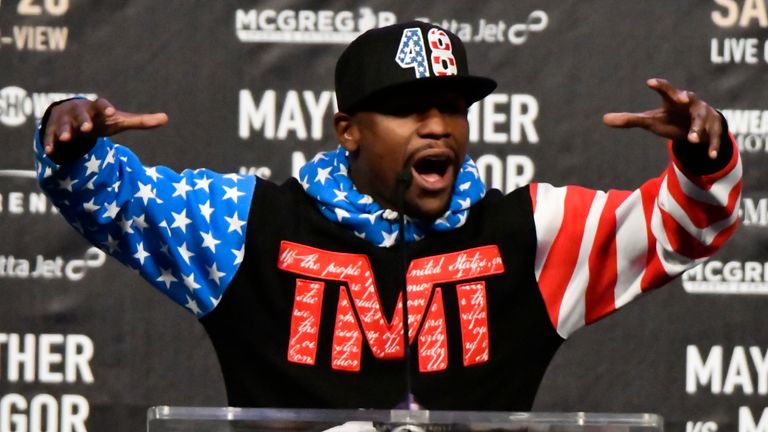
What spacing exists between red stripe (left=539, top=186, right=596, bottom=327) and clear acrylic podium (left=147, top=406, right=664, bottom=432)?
0.80 meters

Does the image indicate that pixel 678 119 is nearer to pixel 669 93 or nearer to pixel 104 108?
pixel 669 93

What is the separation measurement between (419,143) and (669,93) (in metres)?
0.44

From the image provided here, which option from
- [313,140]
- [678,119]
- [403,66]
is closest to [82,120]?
[403,66]

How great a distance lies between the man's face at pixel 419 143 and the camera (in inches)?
83.4

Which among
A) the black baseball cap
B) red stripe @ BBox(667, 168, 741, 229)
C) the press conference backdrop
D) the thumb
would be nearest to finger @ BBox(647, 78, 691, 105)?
red stripe @ BBox(667, 168, 741, 229)

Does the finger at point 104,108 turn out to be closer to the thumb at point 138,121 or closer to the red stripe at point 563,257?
the thumb at point 138,121

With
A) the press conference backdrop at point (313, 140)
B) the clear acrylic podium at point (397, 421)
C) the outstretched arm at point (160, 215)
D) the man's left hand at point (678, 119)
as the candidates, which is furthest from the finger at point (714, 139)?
the press conference backdrop at point (313, 140)

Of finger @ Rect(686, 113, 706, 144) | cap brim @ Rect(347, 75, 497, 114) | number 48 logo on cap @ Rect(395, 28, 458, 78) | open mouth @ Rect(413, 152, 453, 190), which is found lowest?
open mouth @ Rect(413, 152, 453, 190)

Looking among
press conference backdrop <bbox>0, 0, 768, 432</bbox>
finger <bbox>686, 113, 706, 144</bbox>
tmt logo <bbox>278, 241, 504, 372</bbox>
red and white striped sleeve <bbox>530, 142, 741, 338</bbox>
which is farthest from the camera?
press conference backdrop <bbox>0, 0, 768, 432</bbox>

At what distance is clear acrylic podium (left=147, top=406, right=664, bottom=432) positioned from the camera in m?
1.43

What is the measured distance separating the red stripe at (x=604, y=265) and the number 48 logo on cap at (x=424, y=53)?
33cm

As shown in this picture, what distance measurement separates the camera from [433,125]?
212cm

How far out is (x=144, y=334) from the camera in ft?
9.95

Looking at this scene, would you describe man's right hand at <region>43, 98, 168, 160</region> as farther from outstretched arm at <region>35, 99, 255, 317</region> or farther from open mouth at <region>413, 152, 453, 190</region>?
open mouth at <region>413, 152, 453, 190</region>
